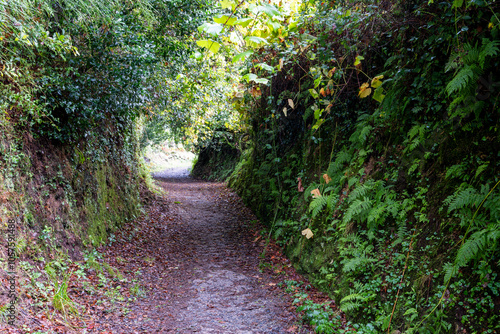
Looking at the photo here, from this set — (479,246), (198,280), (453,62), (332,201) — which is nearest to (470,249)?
(479,246)

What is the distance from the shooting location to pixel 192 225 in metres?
11.5

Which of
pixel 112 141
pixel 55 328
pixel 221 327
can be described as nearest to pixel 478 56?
pixel 221 327

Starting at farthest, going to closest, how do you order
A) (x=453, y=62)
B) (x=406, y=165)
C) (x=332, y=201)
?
(x=332, y=201) → (x=406, y=165) → (x=453, y=62)

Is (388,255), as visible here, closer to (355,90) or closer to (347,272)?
(347,272)

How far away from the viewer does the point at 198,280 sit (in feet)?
23.3

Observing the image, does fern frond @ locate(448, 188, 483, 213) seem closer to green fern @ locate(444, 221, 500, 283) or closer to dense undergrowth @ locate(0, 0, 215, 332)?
green fern @ locate(444, 221, 500, 283)

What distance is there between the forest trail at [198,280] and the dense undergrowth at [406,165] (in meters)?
1.06

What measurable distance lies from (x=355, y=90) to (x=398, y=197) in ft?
9.41

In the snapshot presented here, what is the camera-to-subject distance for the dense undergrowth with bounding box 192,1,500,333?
11.7ft

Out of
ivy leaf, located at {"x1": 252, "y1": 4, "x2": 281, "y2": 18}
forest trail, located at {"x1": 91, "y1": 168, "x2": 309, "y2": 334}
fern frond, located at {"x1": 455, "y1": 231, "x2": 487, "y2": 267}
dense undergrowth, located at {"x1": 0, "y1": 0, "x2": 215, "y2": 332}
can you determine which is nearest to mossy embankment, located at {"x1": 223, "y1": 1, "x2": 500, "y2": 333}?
fern frond, located at {"x1": 455, "y1": 231, "x2": 487, "y2": 267}

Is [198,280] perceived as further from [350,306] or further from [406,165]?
[406,165]

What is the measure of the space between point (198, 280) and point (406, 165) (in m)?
4.79

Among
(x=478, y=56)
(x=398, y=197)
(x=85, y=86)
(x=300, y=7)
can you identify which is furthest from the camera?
(x=300, y=7)

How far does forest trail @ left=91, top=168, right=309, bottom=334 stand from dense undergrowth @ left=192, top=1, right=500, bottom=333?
3.49 ft
